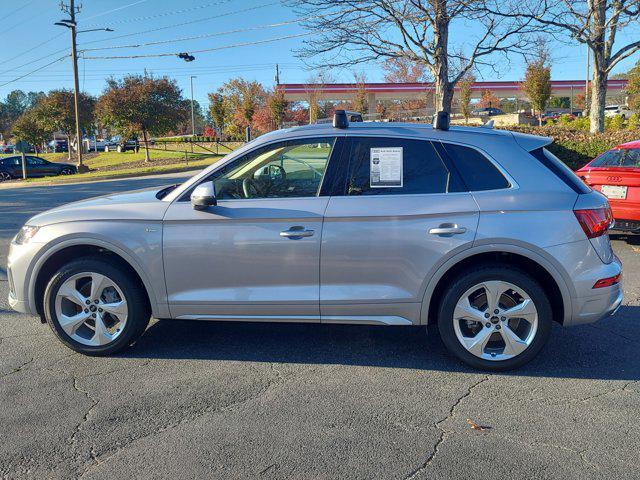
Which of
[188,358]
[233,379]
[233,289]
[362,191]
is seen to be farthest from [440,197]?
[188,358]

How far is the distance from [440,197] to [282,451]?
2057mm

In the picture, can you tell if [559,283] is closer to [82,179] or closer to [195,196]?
[195,196]

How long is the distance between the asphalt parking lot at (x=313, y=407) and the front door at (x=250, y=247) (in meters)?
0.49

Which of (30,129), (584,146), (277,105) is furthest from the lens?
(30,129)

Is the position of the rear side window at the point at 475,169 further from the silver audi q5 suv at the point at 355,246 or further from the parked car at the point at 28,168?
the parked car at the point at 28,168

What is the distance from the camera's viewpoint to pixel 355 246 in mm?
4043

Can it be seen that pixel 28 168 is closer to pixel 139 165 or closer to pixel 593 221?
pixel 139 165

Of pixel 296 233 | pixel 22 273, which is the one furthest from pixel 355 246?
pixel 22 273

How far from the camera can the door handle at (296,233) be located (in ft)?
13.4

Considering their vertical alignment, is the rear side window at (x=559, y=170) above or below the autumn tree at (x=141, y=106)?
below

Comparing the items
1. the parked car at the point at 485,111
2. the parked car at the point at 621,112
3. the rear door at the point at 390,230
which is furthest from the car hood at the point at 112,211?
the parked car at the point at 485,111

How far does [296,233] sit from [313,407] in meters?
1.22

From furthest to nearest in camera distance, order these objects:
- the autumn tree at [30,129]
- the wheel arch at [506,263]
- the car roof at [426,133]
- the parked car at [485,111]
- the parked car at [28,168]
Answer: the parked car at [485,111]
the autumn tree at [30,129]
the parked car at [28,168]
the car roof at [426,133]
the wheel arch at [506,263]

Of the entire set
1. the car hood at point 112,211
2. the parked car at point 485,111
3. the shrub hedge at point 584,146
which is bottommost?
the car hood at point 112,211
